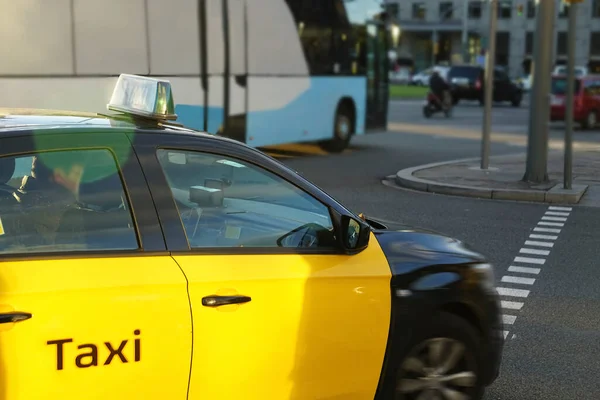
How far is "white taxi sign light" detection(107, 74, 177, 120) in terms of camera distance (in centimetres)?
353

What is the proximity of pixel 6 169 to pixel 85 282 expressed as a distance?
1.63ft

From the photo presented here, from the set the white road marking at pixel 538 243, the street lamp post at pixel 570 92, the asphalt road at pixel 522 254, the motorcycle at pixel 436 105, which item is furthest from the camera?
the motorcycle at pixel 436 105

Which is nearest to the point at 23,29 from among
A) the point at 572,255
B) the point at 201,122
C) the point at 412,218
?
the point at 201,122

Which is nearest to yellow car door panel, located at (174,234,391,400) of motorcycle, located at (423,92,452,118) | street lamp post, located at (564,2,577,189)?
street lamp post, located at (564,2,577,189)

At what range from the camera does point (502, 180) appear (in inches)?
518

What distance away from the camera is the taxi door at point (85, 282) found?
2.76 m

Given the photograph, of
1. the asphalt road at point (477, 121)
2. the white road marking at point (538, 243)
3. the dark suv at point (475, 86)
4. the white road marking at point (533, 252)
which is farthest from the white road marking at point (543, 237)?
the dark suv at point (475, 86)

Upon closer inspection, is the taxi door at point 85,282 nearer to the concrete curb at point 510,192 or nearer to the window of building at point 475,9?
the concrete curb at point 510,192

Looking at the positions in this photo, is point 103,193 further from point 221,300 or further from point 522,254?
point 522,254

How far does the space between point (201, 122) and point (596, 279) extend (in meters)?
8.06

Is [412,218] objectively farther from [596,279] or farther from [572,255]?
[596,279]

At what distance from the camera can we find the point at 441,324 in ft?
12.8

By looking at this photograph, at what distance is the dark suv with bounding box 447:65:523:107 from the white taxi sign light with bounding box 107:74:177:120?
39.0m

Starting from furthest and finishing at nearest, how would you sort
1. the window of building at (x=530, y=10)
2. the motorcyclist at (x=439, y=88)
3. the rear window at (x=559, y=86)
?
the window of building at (x=530, y=10), the motorcyclist at (x=439, y=88), the rear window at (x=559, y=86)
